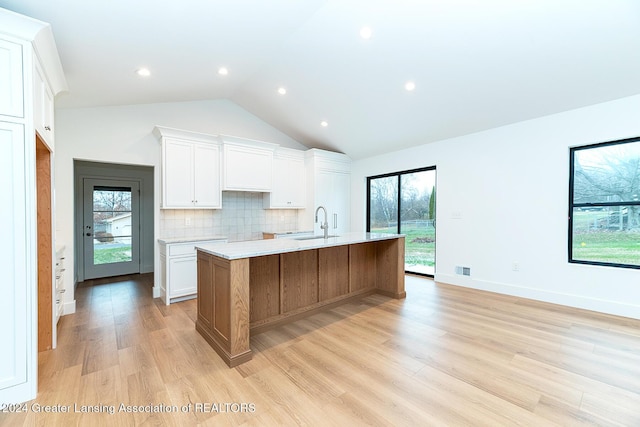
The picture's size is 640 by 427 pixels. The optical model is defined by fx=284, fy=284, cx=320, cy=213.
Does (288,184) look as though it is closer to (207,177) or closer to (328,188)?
(328,188)

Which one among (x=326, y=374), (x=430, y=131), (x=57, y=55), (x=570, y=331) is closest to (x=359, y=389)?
(x=326, y=374)

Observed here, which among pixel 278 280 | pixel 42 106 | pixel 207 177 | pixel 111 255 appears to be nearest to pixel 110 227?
pixel 111 255

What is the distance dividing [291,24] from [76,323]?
3.91 m

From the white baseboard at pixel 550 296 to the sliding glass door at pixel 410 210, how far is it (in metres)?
0.64

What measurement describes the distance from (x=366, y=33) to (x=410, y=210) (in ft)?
10.9

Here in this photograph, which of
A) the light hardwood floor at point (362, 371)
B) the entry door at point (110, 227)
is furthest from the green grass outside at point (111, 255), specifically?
the light hardwood floor at point (362, 371)

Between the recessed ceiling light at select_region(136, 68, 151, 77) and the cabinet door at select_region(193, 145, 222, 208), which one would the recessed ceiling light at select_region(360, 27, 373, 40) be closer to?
the recessed ceiling light at select_region(136, 68, 151, 77)

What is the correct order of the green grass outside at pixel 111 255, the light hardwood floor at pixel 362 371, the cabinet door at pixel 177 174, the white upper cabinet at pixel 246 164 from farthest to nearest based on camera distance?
the green grass outside at pixel 111 255, the white upper cabinet at pixel 246 164, the cabinet door at pixel 177 174, the light hardwood floor at pixel 362 371

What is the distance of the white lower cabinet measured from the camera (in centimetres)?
379

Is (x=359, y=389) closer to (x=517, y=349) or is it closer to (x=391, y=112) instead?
(x=517, y=349)

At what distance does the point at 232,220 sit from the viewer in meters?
4.96

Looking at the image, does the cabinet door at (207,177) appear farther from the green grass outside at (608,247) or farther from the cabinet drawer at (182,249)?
the green grass outside at (608,247)

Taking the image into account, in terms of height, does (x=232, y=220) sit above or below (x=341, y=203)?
below

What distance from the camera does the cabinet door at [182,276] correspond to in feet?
12.5
